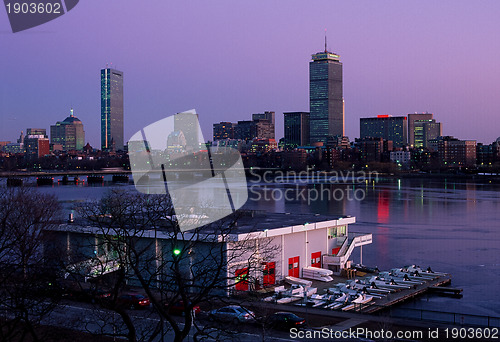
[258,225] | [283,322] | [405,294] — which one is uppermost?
[258,225]

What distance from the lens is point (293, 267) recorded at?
12977 mm

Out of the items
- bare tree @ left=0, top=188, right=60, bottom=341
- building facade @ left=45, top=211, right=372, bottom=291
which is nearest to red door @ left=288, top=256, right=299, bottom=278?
building facade @ left=45, top=211, right=372, bottom=291

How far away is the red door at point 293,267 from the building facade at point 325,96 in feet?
575

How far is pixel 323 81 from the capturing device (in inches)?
7500

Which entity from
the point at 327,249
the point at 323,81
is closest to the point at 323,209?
the point at 327,249

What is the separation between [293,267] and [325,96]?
182m

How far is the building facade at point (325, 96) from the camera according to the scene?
189 meters

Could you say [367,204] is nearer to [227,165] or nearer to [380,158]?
[227,165]

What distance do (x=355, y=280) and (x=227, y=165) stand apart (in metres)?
89.1

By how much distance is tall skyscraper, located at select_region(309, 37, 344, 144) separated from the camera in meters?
189

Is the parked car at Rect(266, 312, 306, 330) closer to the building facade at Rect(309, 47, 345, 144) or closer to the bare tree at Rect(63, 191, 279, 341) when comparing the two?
the bare tree at Rect(63, 191, 279, 341)

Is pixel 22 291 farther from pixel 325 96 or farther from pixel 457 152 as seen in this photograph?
pixel 325 96

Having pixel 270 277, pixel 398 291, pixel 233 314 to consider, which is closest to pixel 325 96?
pixel 398 291

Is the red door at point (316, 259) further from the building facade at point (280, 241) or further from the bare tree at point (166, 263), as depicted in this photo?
the bare tree at point (166, 263)
